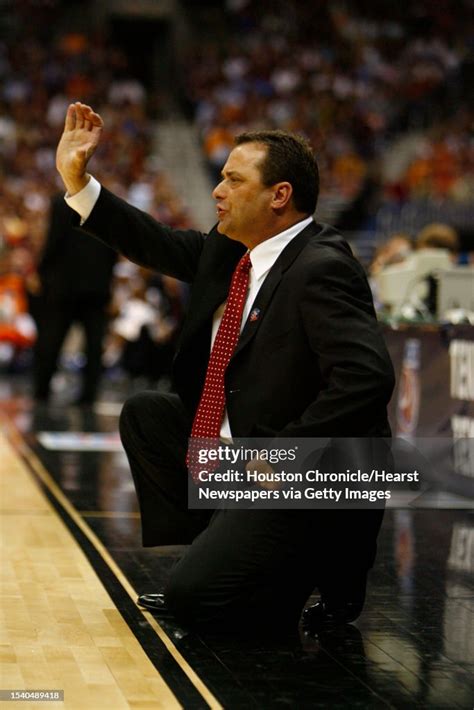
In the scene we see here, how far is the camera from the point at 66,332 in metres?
12.6

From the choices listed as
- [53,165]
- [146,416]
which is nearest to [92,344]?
[53,165]

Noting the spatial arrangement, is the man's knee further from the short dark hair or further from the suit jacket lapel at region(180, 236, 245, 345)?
the short dark hair

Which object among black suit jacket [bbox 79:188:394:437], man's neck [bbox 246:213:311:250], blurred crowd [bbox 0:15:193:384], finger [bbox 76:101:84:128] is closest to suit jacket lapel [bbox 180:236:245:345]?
black suit jacket [bbox 79:188:394:437]

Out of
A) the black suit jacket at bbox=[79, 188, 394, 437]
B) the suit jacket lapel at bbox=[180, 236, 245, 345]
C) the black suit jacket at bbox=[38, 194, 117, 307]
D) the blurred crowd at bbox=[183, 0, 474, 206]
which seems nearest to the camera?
the black suit jacket at bbox=[79, 188, 394, 437]

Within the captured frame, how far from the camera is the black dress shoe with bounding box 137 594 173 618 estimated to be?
13.8 ft

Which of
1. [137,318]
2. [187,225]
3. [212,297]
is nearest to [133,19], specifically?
[187,225]

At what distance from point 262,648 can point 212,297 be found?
114 cm

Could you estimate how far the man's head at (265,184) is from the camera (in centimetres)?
411

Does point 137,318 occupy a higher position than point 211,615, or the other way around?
point 137,318

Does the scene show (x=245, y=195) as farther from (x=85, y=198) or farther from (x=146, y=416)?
(x=146, y=416)

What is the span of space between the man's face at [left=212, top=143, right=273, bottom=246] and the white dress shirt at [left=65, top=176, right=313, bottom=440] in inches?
2.2

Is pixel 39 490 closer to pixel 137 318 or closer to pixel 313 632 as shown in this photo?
pixel 313 632

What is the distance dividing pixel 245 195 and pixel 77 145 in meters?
0.56

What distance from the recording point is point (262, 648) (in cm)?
387
